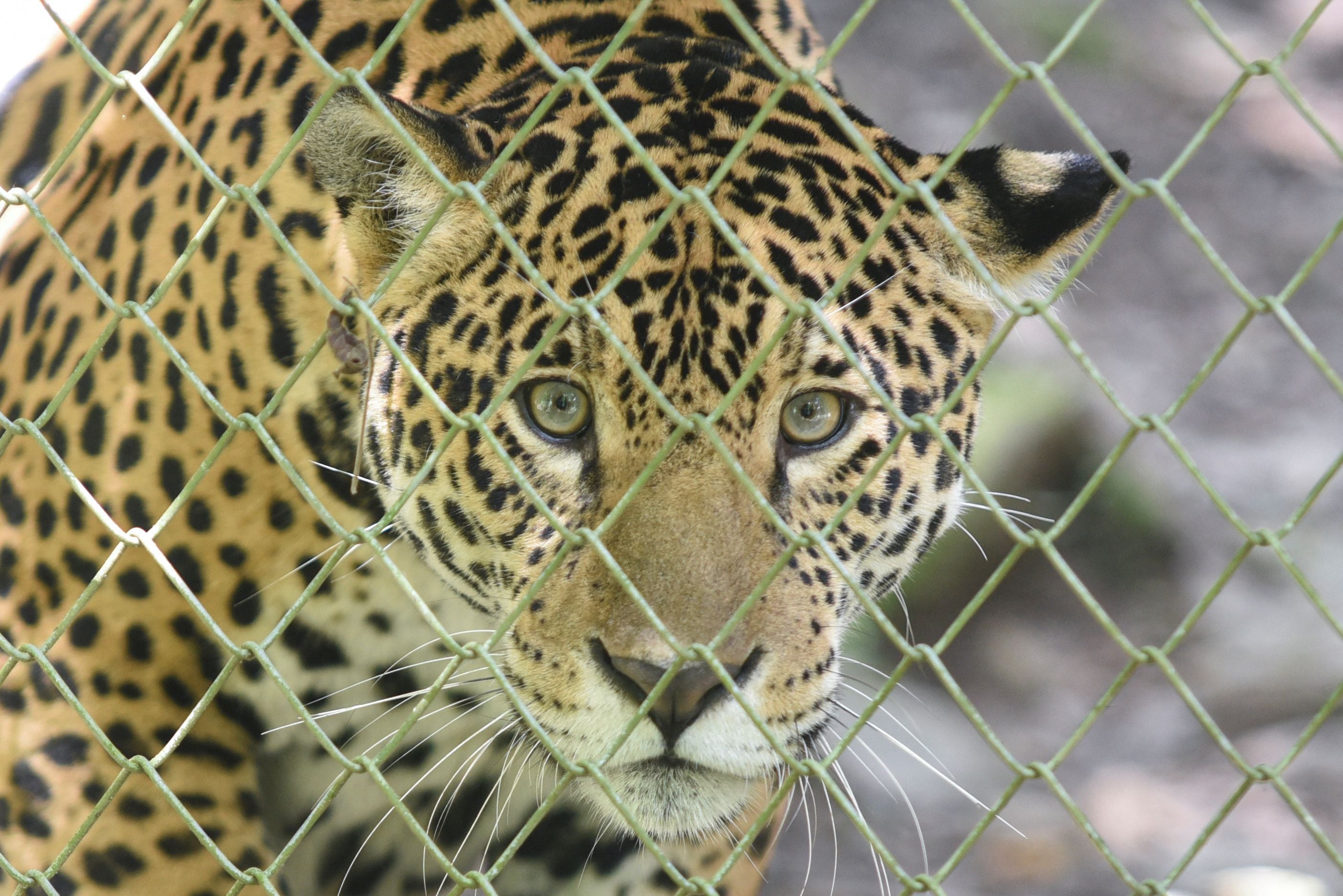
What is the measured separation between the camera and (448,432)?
257 cm

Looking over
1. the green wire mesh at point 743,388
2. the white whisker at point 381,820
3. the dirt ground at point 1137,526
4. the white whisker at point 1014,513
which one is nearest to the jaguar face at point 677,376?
the white whisker at point 1014,513

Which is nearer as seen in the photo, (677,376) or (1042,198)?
(677,376)

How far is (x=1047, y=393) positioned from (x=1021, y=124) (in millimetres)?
2239

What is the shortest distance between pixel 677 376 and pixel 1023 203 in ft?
2.55

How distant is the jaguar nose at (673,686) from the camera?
8.18ft

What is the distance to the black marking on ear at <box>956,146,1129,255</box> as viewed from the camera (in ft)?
9.82

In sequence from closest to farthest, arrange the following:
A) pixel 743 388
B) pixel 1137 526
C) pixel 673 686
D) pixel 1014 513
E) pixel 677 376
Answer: pixel 743 388 → pixel 673 686 → pixel 677 376 → pixel 1014 513 → pixel 1137 526

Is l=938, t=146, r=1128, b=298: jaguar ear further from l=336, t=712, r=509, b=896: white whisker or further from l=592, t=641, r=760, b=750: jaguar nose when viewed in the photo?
l=336, t=712, r=509, b=896: white whisker

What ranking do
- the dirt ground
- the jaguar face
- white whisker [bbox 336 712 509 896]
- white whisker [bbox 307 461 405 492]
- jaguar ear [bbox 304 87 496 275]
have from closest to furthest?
the jaguar face
jaguar ear [bbox 304 87 496 275]
white whisker [bbox 307 461 405 492]
white whisker [bbox 336 712 509 896]
the dirt ground

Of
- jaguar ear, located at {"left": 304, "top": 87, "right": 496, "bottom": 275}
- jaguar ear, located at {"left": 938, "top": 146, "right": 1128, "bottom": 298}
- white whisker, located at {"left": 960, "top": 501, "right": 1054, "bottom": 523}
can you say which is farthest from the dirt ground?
jaguar ear, located at {"left": 304, "top": 87, "right": 496, "bottom": 275}

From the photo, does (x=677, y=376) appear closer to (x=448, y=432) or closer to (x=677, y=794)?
(x=448, y=432)

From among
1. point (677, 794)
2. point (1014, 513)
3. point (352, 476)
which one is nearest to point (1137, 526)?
point (1014, 513)

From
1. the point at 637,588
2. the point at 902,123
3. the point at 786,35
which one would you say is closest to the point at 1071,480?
the point at 902,123

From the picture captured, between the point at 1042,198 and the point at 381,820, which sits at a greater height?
the point at 1042,198
